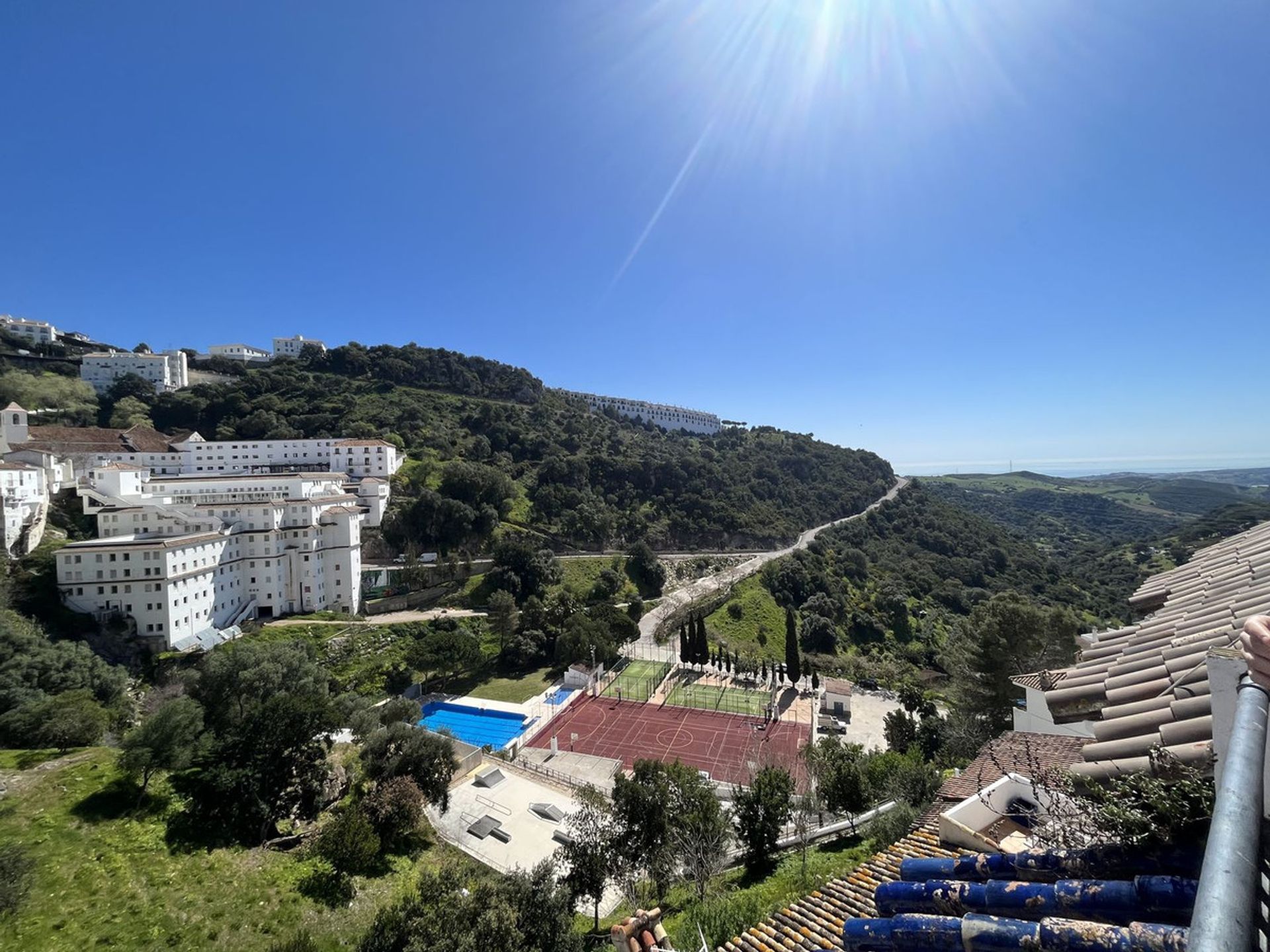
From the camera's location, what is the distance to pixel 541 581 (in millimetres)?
43406

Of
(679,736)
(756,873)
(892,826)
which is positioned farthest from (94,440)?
(892,826)

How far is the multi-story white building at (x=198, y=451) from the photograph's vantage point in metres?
41.0

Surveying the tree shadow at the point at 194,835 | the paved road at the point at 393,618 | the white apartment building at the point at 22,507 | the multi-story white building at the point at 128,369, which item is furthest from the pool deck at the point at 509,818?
the multi-story white building at the point at 128,369

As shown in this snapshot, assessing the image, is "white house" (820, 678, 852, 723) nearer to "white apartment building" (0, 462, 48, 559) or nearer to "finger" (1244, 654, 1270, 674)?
"finger" (1244, 654, 1270, 674)

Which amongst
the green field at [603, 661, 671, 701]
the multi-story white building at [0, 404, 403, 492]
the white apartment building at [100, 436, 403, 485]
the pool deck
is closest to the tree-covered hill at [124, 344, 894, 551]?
the white apartment building at [100, 436, 403, 485]

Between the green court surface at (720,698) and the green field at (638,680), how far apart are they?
145 centimetres

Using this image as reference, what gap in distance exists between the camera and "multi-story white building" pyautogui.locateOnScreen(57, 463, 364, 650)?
28.7 meters

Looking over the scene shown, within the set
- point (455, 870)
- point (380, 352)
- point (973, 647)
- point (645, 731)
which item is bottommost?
point (645, 731)

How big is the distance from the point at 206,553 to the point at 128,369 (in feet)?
168

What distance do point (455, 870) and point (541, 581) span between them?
31.9 metres

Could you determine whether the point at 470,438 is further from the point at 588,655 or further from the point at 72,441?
the point at 588,655

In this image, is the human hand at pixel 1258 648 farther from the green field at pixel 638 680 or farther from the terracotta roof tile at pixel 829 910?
the green field at pixel 638 680

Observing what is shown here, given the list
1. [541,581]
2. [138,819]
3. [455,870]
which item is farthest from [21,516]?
[455,870]

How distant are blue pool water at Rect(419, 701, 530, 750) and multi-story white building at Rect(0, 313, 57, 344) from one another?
78.0 metres
